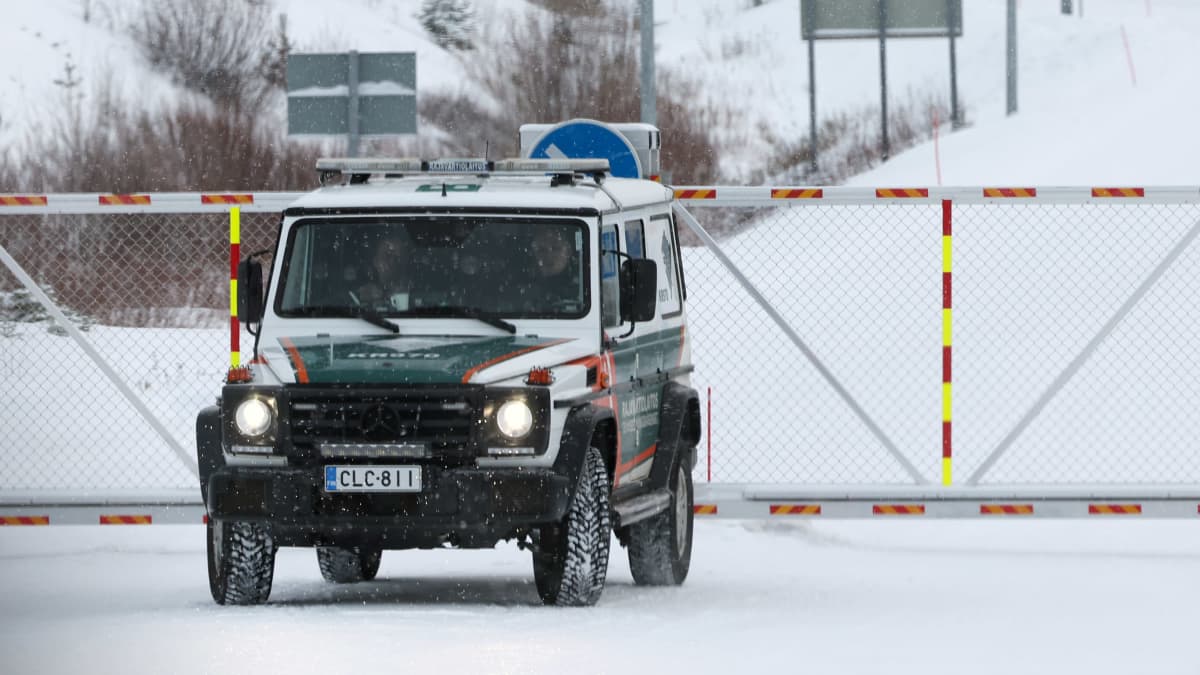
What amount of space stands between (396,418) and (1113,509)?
518 cm

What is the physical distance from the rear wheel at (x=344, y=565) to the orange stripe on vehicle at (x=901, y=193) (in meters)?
3.76

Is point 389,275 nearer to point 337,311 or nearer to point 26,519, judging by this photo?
point 337,311

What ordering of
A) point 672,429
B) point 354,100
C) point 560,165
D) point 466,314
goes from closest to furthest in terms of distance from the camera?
point 466,314, point 560,165, point 672,429, point 354,100

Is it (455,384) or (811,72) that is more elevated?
(811,72)

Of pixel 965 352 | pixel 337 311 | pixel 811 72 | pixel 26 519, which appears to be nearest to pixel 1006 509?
pixel 337 311

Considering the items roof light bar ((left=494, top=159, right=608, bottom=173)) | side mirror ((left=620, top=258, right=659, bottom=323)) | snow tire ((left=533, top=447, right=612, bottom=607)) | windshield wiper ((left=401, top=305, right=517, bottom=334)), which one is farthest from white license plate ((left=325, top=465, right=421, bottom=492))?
roof light bar ((left=494, top=159, right=608, bottom=173))

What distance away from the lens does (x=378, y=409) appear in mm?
10812

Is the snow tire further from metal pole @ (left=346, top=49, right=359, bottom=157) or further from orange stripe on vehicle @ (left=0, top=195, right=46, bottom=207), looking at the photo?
metal pole @ (left=346, top=49, right=359, bottom=157)

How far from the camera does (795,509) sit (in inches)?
555

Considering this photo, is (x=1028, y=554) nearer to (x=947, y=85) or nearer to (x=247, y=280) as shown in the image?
(x=247, y=280)

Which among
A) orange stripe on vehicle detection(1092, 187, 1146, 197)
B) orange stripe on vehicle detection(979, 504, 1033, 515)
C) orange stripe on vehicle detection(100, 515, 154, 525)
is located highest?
orange stripe on vehicle detection(1092, 187, 1146, 197)

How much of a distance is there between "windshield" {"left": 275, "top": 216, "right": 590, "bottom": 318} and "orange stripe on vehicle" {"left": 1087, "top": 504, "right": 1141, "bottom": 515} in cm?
401

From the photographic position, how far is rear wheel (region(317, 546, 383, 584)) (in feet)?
42.7

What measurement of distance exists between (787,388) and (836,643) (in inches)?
536
